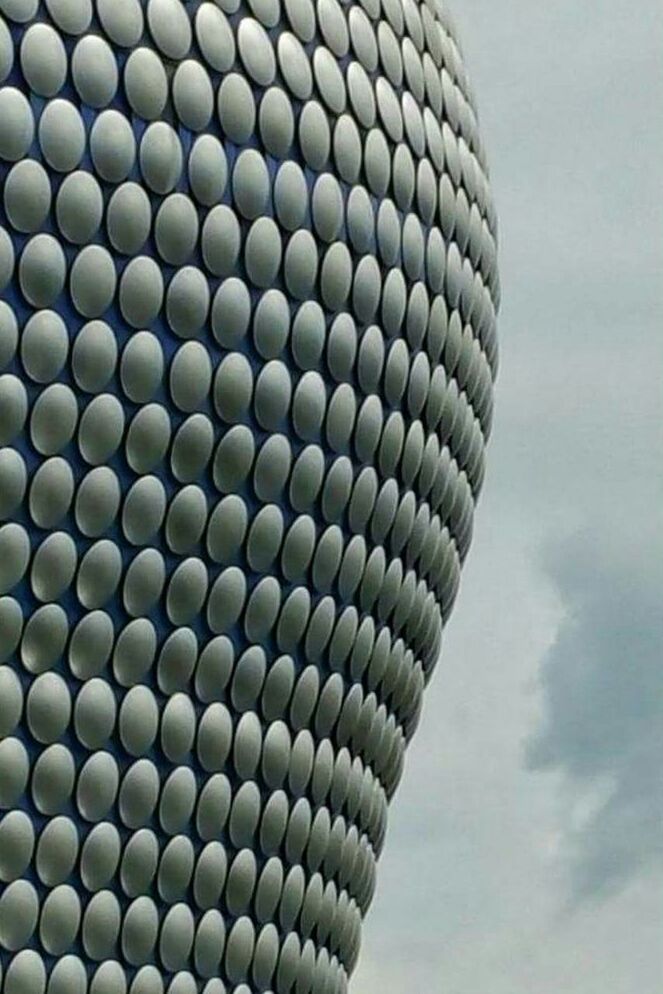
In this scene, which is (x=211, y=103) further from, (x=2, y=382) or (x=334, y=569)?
(x=334, y=569)

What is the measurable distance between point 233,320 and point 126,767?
17.3 feet

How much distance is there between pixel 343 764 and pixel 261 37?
9702mm

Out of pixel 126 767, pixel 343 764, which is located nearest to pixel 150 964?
pixel 126 767

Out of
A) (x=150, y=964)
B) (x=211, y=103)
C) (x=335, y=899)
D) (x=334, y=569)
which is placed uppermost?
(x=211, y=103)

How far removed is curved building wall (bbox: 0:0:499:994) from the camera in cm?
2789

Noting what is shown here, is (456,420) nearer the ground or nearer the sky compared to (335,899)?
nearer the sky

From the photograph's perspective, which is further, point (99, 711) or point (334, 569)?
point (334, 569)

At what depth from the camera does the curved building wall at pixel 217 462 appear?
91.5ft

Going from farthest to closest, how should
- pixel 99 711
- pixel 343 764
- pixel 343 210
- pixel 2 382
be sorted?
pixel 343 764 → pixel 343 210 → pixel 99 711 → pixel 2 382

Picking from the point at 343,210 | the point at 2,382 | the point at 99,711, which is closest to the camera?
the point at 2,382

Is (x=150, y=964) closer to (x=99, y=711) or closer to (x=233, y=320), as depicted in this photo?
(x=99, y=711)

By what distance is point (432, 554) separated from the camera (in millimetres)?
36531

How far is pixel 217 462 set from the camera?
99.7 feet

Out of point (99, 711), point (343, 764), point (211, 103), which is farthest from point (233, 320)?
point (343, 764)
